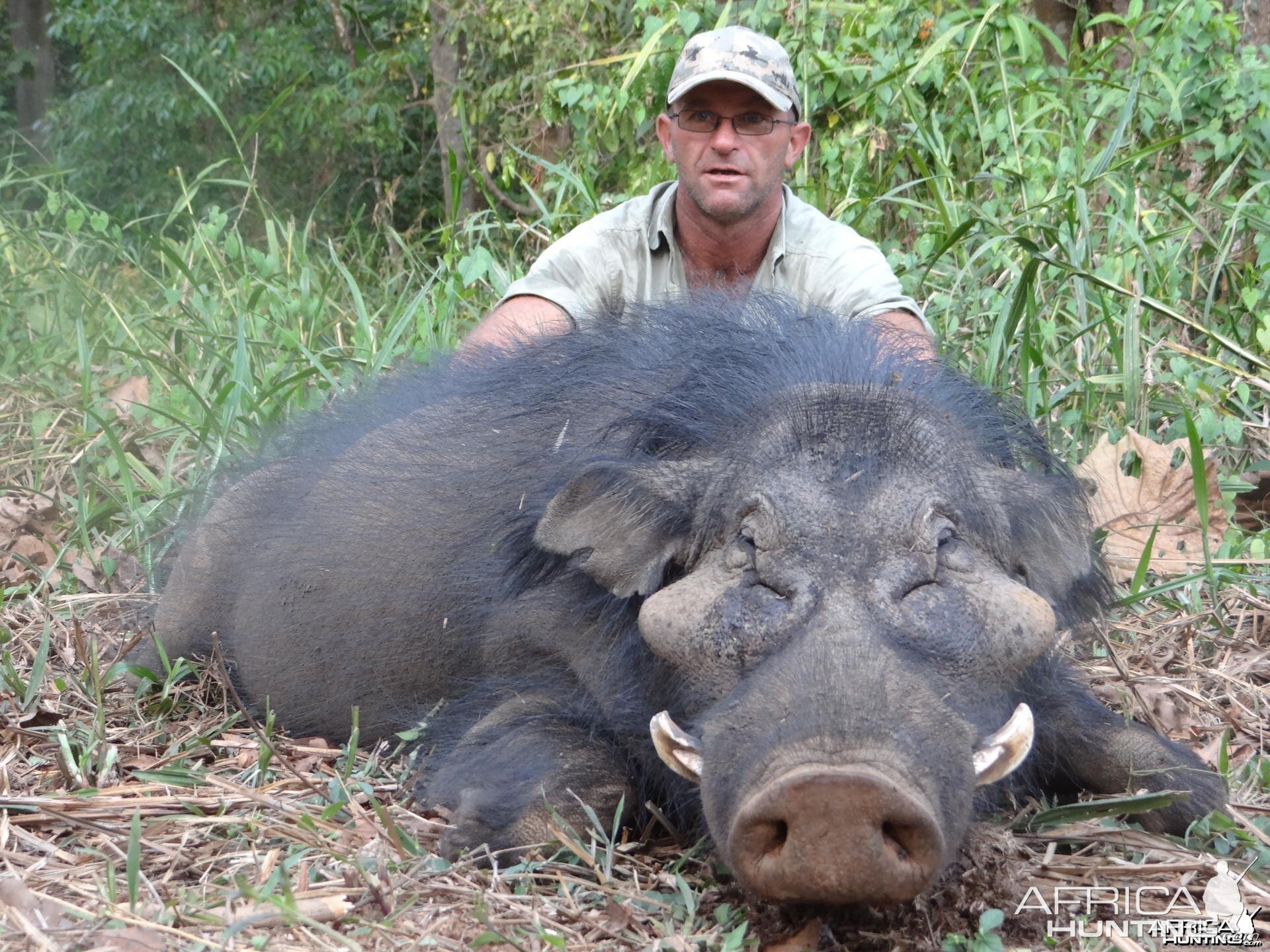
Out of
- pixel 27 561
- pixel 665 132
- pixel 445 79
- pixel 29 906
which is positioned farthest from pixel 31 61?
pixel 29 906

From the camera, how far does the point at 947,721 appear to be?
2215 millimetres

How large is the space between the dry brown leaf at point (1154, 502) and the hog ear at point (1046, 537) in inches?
64.6

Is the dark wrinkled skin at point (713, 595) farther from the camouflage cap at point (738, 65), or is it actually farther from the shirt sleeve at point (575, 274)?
the camouflage cap at point (738, 65)

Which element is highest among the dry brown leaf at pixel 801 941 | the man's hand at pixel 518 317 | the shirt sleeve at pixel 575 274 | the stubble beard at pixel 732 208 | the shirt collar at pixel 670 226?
the stubble beard at pixel 732 208

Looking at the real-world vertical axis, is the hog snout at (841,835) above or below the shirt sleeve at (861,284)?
below

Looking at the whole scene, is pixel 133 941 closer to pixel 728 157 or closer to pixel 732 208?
pixel 732 208

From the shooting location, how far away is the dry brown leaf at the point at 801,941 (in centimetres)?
234

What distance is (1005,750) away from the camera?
7.55 feet

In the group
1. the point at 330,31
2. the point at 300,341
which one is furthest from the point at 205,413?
the point at 330,31

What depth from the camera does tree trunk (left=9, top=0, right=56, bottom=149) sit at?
17781 millimetres

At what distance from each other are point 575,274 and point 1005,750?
10.2 feet

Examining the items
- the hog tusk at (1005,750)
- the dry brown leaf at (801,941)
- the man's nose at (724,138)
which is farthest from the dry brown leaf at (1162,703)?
the man's nose at (724,138)

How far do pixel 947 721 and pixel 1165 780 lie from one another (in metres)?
1.00

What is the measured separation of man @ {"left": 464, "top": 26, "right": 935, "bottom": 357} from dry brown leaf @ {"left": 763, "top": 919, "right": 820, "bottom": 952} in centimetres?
260
